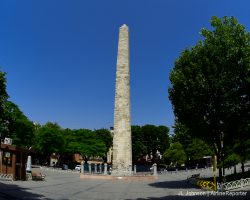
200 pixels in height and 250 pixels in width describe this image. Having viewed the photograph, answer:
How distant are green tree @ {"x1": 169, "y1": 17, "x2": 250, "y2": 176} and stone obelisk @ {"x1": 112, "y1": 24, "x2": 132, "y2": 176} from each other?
1821cm

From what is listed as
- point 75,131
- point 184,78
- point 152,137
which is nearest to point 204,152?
point 152,137

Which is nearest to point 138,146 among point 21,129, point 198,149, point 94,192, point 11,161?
point 198,149

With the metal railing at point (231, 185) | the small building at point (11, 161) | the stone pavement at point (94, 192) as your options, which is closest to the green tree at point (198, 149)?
the stone pavement at point (94, 192)

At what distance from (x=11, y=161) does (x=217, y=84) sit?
19.4m

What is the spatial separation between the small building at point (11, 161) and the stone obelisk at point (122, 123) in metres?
20.1

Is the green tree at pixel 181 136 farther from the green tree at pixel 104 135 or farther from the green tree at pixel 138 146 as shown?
the green tree at pixel 104 135

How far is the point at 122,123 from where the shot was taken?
55344mm

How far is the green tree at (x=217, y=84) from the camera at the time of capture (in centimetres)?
3453

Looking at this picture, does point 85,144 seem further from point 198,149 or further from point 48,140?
point 198,149

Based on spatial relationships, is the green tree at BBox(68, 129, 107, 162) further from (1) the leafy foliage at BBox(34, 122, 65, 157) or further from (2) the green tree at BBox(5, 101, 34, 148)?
(2) the green tree at BBox(5, 101, 34, 148)

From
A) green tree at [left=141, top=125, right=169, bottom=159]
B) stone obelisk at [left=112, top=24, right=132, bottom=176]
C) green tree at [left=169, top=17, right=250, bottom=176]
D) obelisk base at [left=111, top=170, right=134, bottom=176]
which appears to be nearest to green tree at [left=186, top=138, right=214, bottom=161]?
green tree at [left=141, top=125, right=169, bottom=159]

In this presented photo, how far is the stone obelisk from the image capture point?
181 ft

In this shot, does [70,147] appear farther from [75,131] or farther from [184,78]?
[184,78]

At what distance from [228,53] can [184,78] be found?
4.75 m
